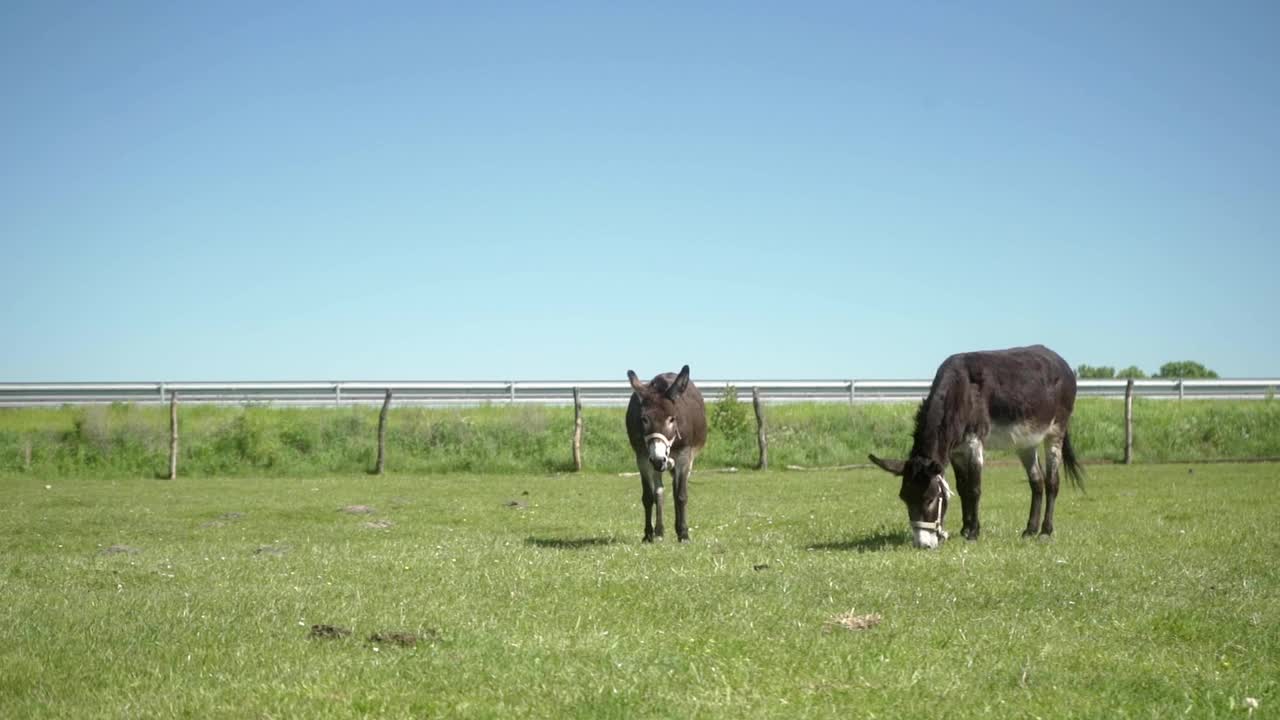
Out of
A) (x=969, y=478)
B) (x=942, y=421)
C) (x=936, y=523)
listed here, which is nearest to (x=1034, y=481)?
(x=969, y=478)

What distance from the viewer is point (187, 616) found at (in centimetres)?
1084

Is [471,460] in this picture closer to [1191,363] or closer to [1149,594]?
[1149,594]

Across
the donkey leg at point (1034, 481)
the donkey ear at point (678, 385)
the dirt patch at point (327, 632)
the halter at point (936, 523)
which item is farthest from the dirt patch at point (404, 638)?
the donkey leg at point (1034, 481)

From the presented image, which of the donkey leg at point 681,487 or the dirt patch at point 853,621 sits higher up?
the donkey leg at point 681,487

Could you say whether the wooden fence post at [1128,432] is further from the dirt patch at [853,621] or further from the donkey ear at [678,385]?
the dirt patch at [853,621]

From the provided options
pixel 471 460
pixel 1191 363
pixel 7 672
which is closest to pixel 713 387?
pixel 471 460

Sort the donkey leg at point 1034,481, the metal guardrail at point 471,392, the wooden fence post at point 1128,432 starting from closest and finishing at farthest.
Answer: the donkey leg at point 1034,481, the wooden fence post at point 1128,432, the metal guardrail at point 471,392

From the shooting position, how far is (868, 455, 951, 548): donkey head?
15.2 metres

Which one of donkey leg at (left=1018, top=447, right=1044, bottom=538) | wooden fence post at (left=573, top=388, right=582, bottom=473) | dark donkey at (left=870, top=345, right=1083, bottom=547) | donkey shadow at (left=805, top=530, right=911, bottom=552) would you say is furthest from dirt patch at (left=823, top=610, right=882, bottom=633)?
wooden fence post at (left=573, top=388, right=582, bottom=473)

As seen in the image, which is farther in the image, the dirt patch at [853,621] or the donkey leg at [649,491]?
the donkey leg at [649,491]

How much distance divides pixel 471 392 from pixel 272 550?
33.0 m

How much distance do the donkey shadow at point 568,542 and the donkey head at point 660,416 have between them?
1.86 meters

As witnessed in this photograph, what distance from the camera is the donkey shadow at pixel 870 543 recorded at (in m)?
15.5

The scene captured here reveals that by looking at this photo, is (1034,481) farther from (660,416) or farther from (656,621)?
(656,621)
